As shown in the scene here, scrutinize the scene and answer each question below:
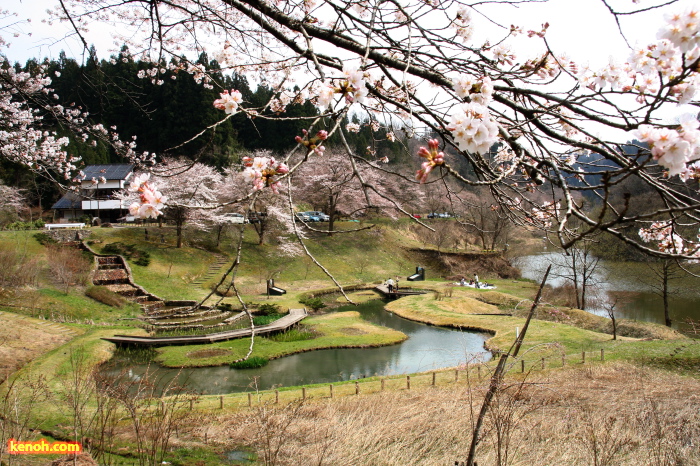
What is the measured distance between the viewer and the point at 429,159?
1.48m

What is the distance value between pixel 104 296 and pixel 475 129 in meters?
16.8

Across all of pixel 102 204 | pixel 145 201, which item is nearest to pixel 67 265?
pixel 102 204

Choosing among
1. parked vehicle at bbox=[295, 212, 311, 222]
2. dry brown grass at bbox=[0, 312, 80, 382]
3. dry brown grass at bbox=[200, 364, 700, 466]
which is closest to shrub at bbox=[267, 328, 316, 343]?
parked vehicle at bbox=[295, 212, 311, 222]

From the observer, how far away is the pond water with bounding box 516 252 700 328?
54.0 ft

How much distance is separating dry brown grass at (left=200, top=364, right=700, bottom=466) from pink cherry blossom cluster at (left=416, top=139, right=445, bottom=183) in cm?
254

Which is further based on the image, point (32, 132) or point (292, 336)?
point (292, 336)

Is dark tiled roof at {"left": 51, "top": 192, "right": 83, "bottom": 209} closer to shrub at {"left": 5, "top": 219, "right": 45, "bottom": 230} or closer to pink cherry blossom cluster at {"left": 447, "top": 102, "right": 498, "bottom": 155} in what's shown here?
shrub at {"left": 5, "top": 219, "right": 45, "bottom": 230}

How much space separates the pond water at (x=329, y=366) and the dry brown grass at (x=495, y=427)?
88.2 inches

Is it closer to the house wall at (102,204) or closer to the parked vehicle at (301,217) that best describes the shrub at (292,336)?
the parked vehicle at (301,217)

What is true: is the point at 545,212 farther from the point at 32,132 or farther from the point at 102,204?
the point at 102,204

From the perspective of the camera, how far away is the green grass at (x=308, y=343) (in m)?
10.5

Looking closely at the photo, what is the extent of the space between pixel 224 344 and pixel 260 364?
77.1 inches

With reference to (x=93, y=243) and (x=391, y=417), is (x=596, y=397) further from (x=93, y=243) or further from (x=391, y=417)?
(x=93, y=243)

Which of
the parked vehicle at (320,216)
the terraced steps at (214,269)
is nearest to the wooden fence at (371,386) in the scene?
the terraced steps at (214,269)
